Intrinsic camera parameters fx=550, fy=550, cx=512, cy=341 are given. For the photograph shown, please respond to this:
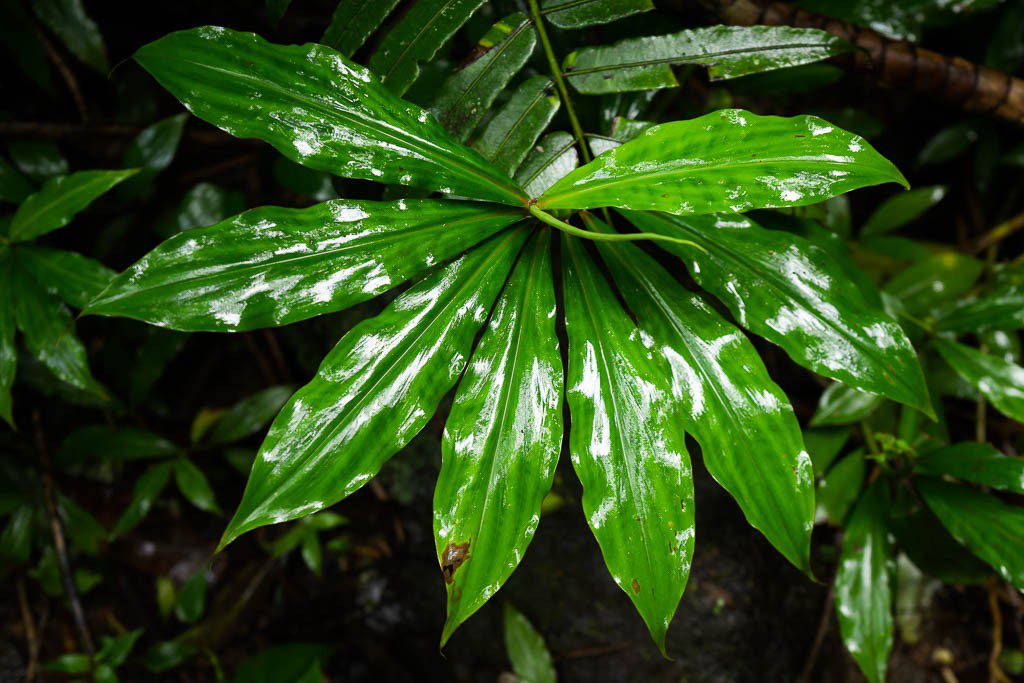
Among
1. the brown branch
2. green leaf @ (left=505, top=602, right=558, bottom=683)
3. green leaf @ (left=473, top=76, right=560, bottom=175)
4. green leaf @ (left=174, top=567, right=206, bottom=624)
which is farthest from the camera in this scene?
green leaf @ (left=174, top=567, right=206, bottom=624)

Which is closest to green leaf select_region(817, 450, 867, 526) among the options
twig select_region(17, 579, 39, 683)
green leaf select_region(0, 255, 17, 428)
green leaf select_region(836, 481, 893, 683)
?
green leaf select_region(836, 481, 893, 683)

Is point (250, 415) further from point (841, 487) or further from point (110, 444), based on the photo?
point (841, 487)

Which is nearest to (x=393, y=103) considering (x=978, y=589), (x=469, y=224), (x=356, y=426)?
(x=469, y=224)

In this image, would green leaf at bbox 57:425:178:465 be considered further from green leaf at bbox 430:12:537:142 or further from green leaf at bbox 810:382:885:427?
green leaf at bbox 810:382:885:427

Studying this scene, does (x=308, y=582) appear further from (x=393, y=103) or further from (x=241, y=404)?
(x=393, y=103)

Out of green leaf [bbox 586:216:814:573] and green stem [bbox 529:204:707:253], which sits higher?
green stem [bbox 529:204:707:253]

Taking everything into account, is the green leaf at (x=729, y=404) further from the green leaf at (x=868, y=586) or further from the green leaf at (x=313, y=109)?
the green leaf at (x=868, y=586)
